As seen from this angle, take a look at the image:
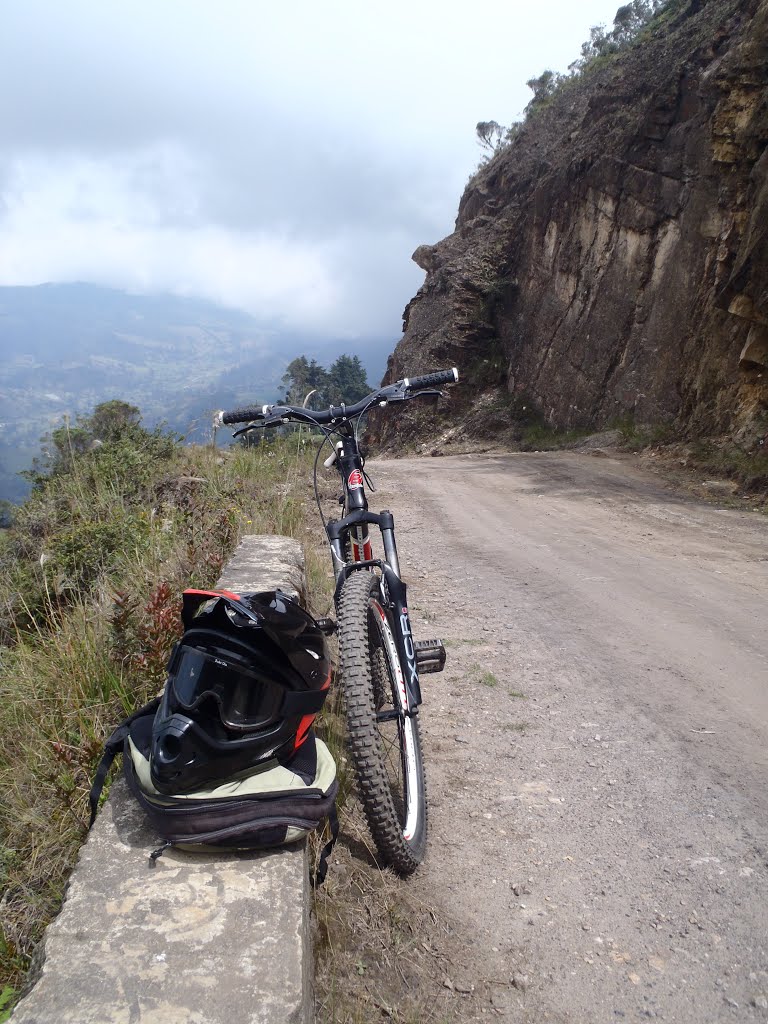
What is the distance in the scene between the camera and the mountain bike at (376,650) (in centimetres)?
230

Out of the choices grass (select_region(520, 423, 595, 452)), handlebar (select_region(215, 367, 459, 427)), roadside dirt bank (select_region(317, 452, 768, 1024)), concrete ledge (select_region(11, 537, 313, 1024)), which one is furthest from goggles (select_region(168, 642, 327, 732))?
grass (select_region(520, 423, 595, 452))

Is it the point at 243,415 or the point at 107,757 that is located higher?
the point at 243,415

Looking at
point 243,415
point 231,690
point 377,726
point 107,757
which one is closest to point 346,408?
point 243,415

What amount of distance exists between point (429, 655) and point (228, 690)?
1225 mm

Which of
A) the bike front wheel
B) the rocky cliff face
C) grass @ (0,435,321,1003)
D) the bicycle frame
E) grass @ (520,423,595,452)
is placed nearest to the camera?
the bike front wheel

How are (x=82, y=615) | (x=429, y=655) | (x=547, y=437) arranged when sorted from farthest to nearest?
1. (x=547, y=437)
2. (x=82, y=615)
3. (x=429, y=655)

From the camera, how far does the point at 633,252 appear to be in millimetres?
15812

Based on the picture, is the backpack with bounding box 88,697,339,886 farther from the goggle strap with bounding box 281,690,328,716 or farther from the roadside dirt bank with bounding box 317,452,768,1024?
the roadside dirt bank with bounding box 317,452,768,1024

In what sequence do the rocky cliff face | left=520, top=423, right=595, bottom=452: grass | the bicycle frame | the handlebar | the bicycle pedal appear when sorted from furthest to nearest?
left=520, top=423, right=595, bottom=452: grass → the rocky cliff face → the handlebar → the bicycle pedal → the bicycle frame

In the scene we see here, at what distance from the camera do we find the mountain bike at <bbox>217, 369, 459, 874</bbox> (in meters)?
2.30

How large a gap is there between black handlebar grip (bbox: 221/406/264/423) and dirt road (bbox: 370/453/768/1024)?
1834 mm

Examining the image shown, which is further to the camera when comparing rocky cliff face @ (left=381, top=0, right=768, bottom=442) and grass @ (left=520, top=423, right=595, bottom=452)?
grass @ (left=520, top=423, right=595, bottom=452)

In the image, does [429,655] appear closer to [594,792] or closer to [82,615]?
[594,792]

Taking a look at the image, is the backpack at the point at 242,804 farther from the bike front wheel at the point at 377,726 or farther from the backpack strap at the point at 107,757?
the bike front wheel at the point at 377,726
